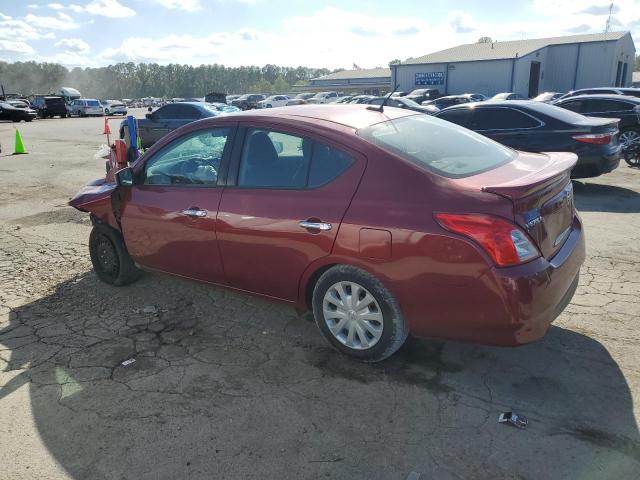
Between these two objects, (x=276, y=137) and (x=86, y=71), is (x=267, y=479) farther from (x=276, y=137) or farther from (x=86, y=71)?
(x=86, y=71)

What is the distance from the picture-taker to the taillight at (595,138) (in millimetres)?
7969

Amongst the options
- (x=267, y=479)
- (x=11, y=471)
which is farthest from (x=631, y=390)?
(x=11, y=471)

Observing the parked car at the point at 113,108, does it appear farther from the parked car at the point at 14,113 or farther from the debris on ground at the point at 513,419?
the debris on ground at the point at 513,419

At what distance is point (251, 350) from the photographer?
3734 millimetres

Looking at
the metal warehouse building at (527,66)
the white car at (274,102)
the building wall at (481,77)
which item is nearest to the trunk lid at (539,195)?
the building wall at (481,77)

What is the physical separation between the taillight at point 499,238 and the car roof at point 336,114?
1109 millimetres

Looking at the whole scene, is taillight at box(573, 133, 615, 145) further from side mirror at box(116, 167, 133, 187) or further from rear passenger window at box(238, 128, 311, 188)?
side mirror at box(116, 167, 133, 187)

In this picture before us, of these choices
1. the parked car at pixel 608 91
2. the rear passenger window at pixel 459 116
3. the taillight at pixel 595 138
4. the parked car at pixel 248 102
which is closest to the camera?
the taillight at pixel 595 138

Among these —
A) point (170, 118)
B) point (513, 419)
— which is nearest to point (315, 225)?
point (513, 419)

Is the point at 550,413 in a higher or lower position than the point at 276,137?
lower

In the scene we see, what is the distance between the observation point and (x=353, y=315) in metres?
3.38

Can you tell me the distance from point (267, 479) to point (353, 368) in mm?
1106

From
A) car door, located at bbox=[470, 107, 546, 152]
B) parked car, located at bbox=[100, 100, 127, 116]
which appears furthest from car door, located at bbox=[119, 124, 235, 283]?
parked car, located at bbox=[100, 100, 127, 116]

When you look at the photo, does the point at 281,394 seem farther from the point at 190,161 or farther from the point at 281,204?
the point at 190,161
